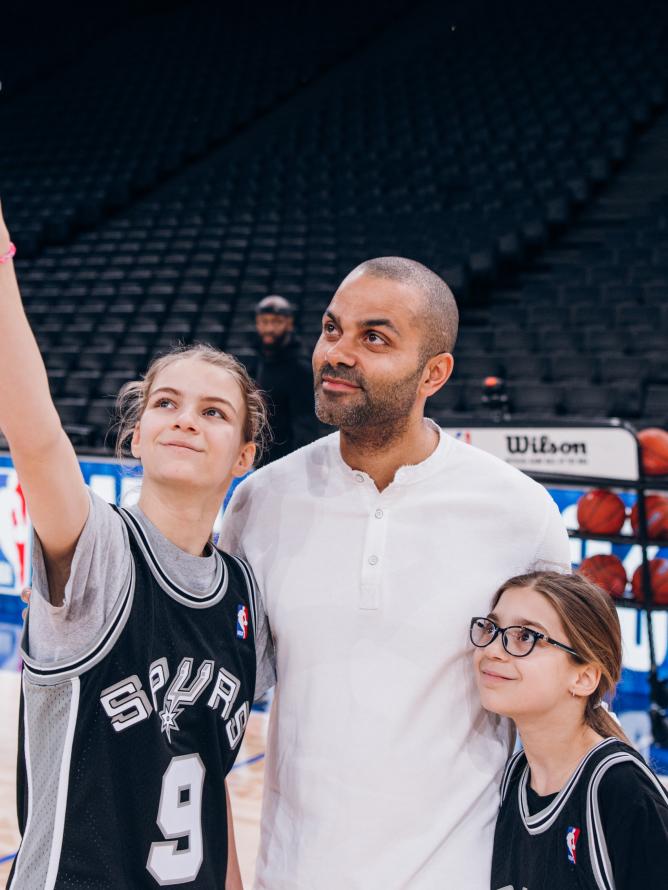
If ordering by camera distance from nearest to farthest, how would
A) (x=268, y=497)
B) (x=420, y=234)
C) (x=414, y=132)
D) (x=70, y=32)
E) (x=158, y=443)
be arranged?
(x=158, y=443)
(x=268, y=497)
(x=420, y=234)
(x=414, y=132)
(x=70, y=32)

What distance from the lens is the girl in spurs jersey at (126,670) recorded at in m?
1.28

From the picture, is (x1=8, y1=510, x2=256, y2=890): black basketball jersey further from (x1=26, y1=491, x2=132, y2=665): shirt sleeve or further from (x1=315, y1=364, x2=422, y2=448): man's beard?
(x1=315, y1=364, x2=422, y2=448): man's beard

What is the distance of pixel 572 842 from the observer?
1513mm

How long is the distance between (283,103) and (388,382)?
15327 millimetres

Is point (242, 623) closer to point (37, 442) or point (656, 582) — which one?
point (37, 442)

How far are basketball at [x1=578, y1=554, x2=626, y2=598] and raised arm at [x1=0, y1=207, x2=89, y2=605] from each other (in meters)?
3.34

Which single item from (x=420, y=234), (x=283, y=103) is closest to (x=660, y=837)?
(x=420, y=234)

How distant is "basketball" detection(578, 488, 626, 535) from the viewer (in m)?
4.43

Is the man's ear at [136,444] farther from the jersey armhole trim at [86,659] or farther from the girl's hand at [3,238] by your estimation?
the girl's hand at [3,238]

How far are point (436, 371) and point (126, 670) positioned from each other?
2.42ft

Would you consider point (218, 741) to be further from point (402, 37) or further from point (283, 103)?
point (402, 37)

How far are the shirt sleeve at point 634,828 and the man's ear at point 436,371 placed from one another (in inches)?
27.1

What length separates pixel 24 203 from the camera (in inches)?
546

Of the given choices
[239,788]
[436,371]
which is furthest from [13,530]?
A: [436,371]
